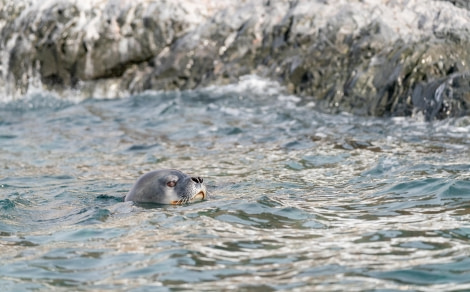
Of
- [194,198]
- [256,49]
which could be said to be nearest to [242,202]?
[194,198]

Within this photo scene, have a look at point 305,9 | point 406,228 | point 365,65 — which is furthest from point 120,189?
point 305,9

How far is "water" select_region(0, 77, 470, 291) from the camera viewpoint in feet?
17.0

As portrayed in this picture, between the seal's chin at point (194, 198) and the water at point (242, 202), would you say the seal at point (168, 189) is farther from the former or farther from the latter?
the water at point (242, 202)

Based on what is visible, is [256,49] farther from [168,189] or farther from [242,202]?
[242,202]

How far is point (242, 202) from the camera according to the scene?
24.0 feet

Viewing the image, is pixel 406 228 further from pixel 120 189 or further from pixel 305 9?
pixel 305 9

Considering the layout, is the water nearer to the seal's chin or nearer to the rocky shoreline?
the seal's chin

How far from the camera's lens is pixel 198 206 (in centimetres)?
734

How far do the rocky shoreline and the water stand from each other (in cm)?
59

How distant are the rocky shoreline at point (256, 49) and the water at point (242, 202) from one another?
0.59 m

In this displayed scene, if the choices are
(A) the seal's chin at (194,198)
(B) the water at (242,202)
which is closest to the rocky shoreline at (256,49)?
(B) the water at (242,202)

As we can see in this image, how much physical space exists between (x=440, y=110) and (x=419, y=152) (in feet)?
6.69

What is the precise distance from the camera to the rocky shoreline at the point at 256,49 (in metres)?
12.2

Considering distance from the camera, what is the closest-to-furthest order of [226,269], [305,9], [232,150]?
[226,269] → [232,150] → [305,9]
